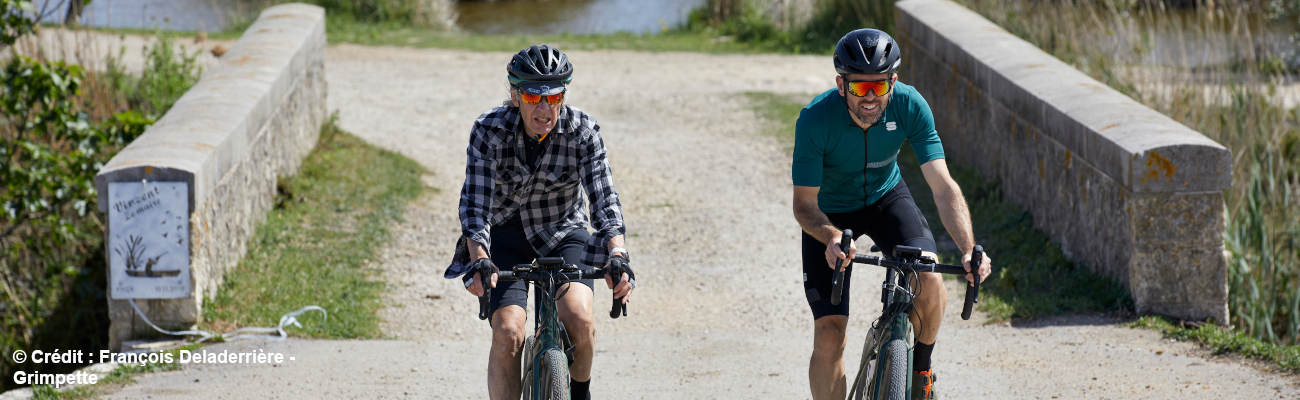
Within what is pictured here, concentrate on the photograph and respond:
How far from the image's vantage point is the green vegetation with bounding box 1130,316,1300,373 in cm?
580

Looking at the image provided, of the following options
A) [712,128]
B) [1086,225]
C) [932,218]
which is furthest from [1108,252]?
[712,128]

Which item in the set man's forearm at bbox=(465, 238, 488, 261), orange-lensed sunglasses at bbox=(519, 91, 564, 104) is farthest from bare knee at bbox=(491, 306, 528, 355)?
orange-lensed sunglasses at bbox=(519, 91, 564, 104)

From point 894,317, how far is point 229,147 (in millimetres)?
4339

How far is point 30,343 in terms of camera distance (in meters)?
8.48

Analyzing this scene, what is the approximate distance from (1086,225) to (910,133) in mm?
2985

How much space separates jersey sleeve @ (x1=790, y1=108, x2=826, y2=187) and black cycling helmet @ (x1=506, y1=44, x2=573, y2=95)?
0.80 metres

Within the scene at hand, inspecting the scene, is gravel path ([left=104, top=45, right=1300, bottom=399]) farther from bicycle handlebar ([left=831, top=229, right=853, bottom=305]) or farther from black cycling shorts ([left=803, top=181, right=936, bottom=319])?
bicycle handlebar ([left=831, top=229, right=853, bottom=305])

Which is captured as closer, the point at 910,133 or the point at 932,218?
the point at 910,133

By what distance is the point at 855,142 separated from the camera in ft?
14.8

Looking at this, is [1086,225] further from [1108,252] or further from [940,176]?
[940,176]

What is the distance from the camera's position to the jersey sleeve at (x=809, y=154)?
440 centimetres

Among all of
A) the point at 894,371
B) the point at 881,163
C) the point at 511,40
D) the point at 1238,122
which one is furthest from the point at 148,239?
the point at 511,40

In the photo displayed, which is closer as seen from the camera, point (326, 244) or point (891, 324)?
point (891, 324)

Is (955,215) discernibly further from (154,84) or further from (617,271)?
(154,84)
